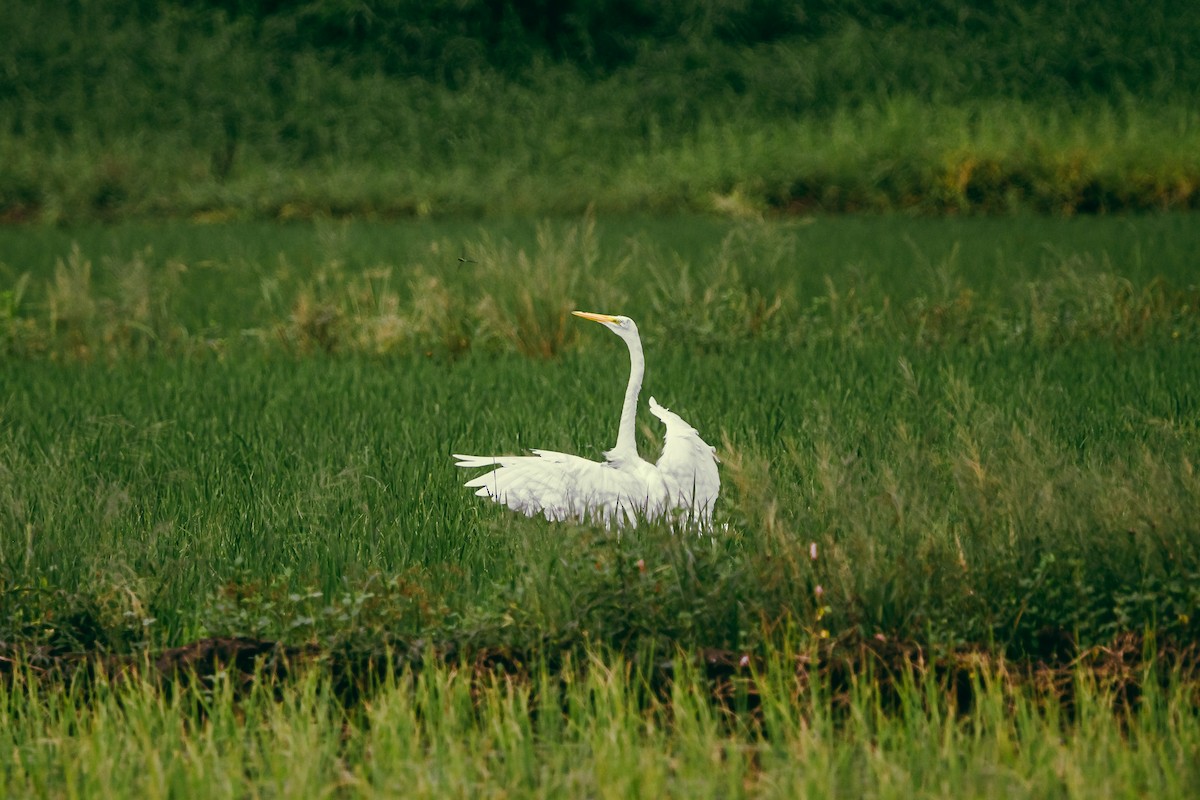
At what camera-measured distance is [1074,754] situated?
2873 millimetres

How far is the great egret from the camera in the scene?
13.7 ft

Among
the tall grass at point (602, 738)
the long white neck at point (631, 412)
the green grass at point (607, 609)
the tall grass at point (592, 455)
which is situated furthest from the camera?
the long white neck at point (631, 412)

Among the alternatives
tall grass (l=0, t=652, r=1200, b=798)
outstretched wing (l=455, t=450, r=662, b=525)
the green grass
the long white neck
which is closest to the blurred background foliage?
the green grass

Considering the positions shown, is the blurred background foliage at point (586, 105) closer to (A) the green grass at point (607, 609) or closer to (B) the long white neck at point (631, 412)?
(A) the green grass at point (607, 609)

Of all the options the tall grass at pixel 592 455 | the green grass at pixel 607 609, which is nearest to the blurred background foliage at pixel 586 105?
the tall grass at pixel 592 455

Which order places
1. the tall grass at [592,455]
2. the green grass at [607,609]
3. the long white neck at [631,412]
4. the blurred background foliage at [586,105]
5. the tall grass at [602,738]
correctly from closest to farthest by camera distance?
the tall grass at [602,738]
the green grass at [607,609]
the tall grass at [592,455]
the long white neck at [631,412]
the blurred background foliage at [586,105]

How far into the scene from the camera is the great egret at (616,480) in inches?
165

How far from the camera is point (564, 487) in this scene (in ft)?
13.9

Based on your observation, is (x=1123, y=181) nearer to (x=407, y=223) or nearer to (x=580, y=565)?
(x=407, y=223)

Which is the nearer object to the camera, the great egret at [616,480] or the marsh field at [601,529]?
the marsh field at [601,529]

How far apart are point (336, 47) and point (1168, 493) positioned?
23.2 metres

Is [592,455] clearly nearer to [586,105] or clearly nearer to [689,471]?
[689,471]

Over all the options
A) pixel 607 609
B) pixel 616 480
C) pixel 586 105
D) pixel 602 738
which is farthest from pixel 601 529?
pixel 586 105

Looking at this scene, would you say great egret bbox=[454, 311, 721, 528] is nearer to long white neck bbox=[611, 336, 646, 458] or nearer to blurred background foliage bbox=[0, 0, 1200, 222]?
long white neck bbox=[611, 336, 646, 458]
